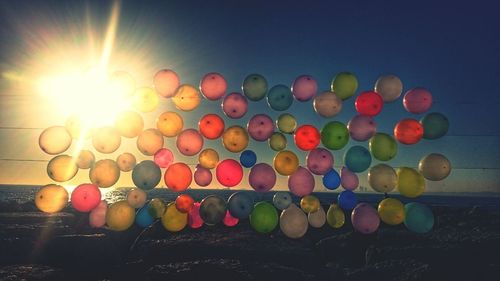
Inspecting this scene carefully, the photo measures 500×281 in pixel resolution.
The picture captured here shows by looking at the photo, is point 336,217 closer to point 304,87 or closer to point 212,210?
point 212,210

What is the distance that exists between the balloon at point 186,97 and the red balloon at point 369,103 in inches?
105

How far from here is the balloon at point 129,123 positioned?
558 cm

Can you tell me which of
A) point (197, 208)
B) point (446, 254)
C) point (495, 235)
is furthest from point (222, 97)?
point (495, 235)

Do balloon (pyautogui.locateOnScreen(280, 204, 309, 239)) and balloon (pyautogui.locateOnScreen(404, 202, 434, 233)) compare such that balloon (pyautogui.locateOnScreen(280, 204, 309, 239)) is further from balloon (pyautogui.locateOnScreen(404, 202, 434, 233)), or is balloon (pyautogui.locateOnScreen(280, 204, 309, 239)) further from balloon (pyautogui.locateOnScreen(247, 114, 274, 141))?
balloon (pyautogui.locateOnScreen(404, 202, 434, 233))

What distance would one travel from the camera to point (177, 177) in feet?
18.2

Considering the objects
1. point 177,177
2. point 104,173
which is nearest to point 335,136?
point 177,177

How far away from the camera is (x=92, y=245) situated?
6238 mm

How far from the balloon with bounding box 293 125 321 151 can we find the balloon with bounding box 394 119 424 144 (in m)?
1.30

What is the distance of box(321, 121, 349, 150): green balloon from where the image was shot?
17.6ft

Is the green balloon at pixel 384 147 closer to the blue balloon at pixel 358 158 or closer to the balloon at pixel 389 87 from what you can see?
the blue balloon at pixel 358 158

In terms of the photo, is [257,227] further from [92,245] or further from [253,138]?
[92,245]

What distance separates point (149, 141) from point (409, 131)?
14.0 ft

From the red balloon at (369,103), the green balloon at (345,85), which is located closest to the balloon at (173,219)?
the green balloon at (345,85)

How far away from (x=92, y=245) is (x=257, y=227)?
3163 millimetres
